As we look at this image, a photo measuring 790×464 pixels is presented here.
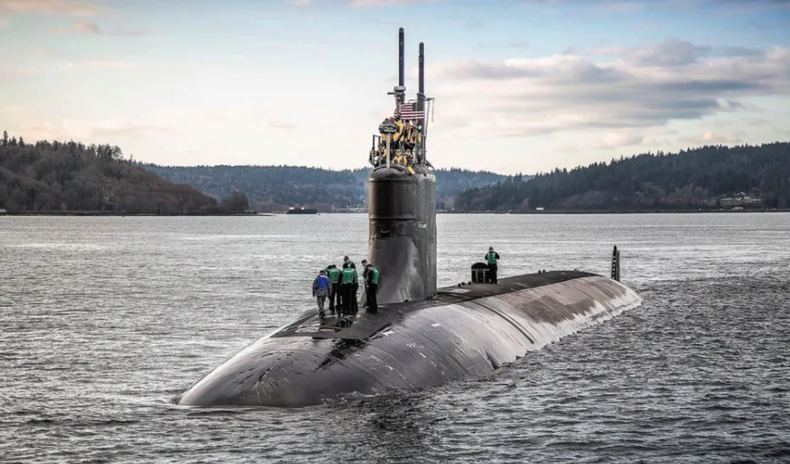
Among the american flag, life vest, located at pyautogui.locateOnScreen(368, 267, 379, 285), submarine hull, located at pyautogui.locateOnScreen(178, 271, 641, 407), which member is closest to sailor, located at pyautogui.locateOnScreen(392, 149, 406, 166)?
the american flag

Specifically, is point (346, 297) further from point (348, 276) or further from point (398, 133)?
point (398, 133)

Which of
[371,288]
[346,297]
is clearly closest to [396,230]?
[371,288]

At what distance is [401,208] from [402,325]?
4.27 metres

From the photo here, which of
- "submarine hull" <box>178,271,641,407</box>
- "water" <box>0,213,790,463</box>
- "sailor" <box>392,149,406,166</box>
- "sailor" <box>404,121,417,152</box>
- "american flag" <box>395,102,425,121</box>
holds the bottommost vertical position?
"water" <box>0,213,790,463</box>

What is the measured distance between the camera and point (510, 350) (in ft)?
89.6

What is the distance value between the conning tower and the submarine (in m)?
0.03

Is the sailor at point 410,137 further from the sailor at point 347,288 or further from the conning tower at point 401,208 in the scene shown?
the sailor at point 347,288

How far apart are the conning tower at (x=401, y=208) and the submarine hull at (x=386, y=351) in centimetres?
79

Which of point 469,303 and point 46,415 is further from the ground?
point 469,303

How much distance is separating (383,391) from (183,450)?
449cm

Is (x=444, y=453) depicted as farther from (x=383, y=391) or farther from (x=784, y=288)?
(x=784, y=288)

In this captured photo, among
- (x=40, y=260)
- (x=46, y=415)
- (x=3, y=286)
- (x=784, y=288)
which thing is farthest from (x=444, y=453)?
(x=40, y=260)

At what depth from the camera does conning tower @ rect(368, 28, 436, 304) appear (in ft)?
88.6

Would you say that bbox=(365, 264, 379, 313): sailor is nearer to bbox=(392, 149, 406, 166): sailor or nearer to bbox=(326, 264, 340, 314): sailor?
bbox=(326, 264, 340, 314): sailor
